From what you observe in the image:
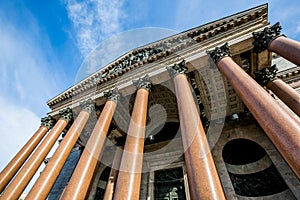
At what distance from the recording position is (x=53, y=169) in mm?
5578

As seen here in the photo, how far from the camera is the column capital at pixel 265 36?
5.36 meters

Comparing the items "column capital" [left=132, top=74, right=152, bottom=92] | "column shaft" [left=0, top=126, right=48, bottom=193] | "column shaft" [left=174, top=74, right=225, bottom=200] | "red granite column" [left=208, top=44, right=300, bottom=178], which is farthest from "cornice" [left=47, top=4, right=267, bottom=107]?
"column shaft" [left=174, top=74, right=225, bottom=200]

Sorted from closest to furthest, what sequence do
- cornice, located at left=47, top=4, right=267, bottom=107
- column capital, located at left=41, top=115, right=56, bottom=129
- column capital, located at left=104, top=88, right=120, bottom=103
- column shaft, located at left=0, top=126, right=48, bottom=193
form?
cornice, located at left=47, top=4, right=267, bottom=107, column shaft, located at left=0, top=126, right=48, bottom=193, column capital, located at left=104, top=88, right=120, bottom=103, column capital, located at left=41, top=115, right=56, bottom=129

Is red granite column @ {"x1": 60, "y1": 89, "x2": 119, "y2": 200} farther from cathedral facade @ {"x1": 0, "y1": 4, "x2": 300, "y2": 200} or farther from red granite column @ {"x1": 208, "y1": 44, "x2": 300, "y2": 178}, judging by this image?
red granite column @ {"x1": 208, "y1": 44, "x2": 300, "y2": 178}

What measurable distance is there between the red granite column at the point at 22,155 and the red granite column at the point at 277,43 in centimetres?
1059

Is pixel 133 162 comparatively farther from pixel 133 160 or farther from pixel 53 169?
pixel 53 169

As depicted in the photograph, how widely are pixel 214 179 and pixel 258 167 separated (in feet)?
20.1

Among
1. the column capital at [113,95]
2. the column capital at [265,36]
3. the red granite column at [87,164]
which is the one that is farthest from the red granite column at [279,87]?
the red granite column at [87,164]

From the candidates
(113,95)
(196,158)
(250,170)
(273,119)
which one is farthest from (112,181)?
(273,119)

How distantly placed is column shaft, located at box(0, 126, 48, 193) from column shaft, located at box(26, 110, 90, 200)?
107 inches

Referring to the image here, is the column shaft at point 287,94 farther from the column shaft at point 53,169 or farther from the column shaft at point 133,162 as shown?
the column shaft at point 53,169

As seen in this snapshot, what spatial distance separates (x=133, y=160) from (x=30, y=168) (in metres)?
5.27

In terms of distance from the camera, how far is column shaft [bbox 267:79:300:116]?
5.36m

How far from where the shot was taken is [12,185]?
6.19 meters
